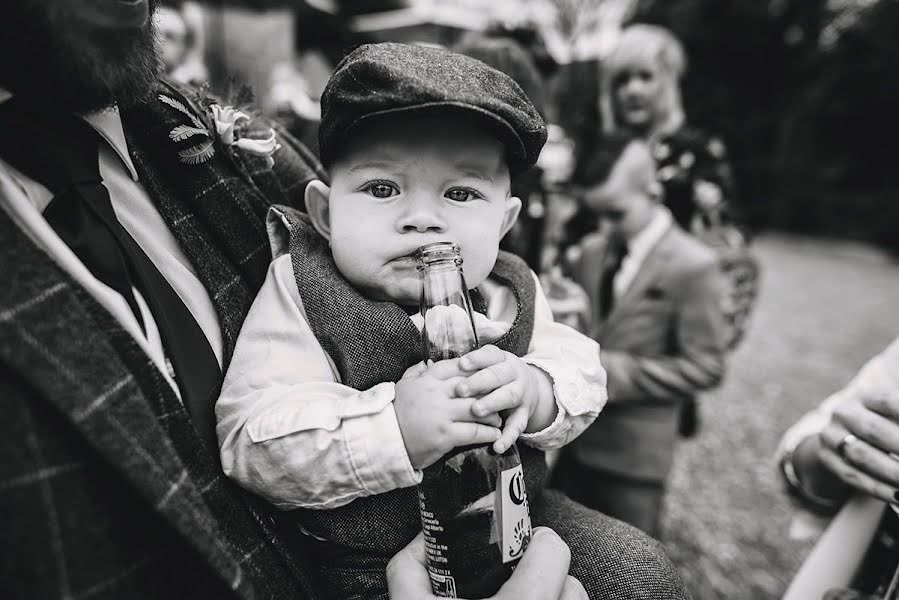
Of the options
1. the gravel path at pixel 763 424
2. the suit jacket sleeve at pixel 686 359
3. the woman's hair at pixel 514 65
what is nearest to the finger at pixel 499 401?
the woman's hair at pixel 514 65

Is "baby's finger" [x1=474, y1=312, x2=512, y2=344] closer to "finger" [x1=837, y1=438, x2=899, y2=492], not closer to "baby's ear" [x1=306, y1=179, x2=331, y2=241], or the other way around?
"baby's ear" [x1=306, y1=179, x2=331, y2=241]

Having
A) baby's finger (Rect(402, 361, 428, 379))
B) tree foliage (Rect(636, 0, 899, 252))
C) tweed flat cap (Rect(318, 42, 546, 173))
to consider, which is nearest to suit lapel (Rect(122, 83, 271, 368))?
tweed flat cap (Rect(318, 42, 546, 173))

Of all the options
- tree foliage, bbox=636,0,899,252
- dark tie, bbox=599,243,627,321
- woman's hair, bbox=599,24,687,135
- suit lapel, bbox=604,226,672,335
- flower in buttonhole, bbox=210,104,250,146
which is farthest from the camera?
tree foliage, bbox=636,0,899,252

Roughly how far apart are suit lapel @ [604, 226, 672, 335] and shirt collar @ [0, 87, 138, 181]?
6.80ft

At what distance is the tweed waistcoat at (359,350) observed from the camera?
1157 millimetres

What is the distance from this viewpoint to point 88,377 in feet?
2.69

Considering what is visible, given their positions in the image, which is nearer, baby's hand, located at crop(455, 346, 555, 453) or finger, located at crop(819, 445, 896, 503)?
baby's hand, located at crop(455, 346, 555, 453)

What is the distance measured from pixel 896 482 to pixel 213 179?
154 centimetres

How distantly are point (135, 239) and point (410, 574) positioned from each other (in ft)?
2.43

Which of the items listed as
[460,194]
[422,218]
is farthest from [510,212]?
[422,218]

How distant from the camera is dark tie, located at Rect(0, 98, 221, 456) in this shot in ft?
3.15

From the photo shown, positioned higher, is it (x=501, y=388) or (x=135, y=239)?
(x=135, y=239)

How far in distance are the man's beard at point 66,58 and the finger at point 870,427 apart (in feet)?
5.16

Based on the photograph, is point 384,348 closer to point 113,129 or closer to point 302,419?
point 302,419
